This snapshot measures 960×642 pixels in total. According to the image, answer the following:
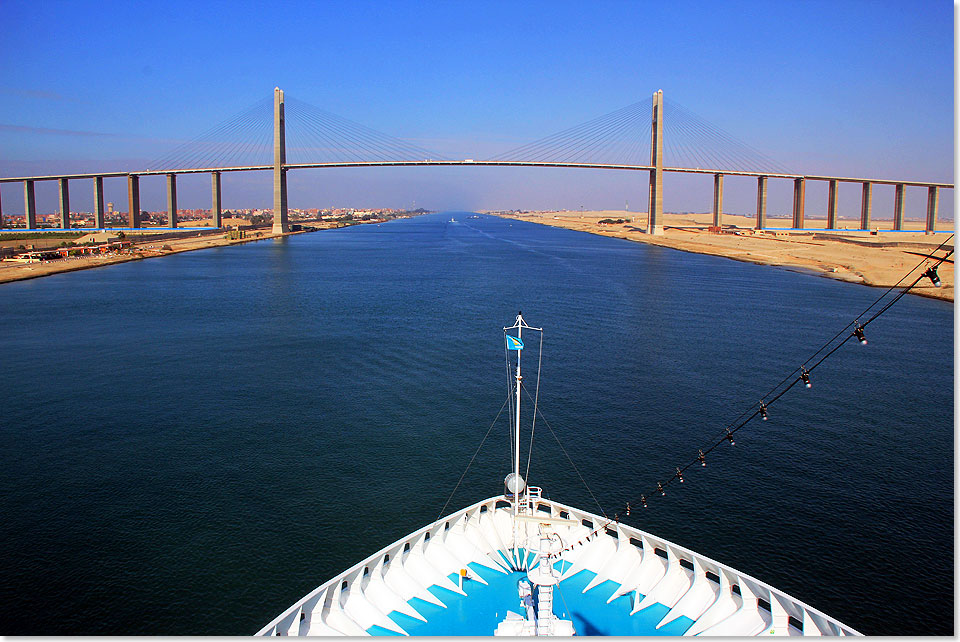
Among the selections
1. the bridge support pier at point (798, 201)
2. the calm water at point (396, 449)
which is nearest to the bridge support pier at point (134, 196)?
the calm water at point (396, 449)

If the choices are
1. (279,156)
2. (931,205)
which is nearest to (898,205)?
(931,205)

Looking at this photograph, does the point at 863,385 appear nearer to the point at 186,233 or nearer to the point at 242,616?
the point at 242,616

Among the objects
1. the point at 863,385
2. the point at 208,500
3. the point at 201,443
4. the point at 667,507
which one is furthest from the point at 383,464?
the point at 863,385

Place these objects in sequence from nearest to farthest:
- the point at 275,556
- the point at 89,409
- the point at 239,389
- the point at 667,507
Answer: the point at 275,556, the point at 667,507, the point at 89,409, the point at 239,389

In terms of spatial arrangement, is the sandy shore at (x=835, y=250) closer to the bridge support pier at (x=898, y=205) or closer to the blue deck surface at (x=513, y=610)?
the bridge support pier at (x=898, y=205)

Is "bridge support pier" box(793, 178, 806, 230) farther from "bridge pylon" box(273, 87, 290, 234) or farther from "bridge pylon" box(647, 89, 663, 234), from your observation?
"bridge pylon" box(273, 87, 290, 234)

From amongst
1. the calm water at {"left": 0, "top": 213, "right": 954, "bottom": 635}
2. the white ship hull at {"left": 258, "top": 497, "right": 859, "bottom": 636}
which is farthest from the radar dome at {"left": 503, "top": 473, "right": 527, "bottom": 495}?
the calm water at {"left": 0, "top": 213, "right": 954, "bottom": 635}

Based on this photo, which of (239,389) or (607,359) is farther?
(607,359)

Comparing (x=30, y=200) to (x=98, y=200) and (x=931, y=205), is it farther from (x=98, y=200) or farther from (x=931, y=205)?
(x=931, y=205)
